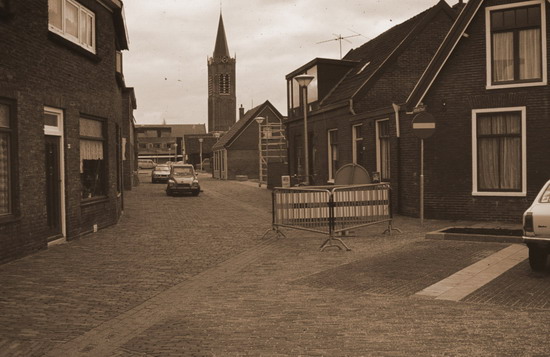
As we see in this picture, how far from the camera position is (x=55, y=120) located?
13.2m

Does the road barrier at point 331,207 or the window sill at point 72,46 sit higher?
the window sill at point 72,46

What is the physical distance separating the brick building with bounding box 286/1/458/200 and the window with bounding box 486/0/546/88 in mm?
3308

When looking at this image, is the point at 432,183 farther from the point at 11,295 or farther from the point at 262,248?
the point at 11,295

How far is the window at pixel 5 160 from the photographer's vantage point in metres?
10.8

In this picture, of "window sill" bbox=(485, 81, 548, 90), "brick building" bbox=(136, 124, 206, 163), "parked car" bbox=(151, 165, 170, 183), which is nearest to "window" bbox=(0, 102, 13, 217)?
"window sill" bbox=(485, 81, 548, 90)

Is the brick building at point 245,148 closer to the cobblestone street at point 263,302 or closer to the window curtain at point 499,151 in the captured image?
the window curtain at point 499,151

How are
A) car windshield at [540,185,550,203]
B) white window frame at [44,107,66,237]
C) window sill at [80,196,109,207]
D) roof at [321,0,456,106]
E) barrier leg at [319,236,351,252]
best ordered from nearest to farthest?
car windshield at [540,185,550,203] → barrier leg at [319,236,351,252] → white window frame at [44,107,66,237] → window sill at [80,196,109,207] → roof at [321,0,456,106]

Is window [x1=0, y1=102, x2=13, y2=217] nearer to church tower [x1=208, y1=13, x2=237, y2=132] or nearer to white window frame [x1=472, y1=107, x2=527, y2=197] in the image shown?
white window frame [x1=472, y1=107, x2=527, y2=197]

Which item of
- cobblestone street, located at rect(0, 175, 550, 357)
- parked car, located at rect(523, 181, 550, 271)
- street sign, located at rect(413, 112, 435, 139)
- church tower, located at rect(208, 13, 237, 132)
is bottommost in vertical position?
cobblestone street, located at rect(0, 175, 550, 357)

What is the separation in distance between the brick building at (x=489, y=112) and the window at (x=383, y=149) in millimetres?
2808

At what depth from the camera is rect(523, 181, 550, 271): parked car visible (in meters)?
8.70

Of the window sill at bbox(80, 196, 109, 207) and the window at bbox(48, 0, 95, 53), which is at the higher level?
the window at bbox(48, 0, 95, 53)

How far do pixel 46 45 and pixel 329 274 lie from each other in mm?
7449

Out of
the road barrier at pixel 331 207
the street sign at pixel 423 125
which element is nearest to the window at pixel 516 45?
the street sign at pixel 423 125
